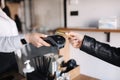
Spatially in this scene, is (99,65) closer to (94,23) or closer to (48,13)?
(94,23)

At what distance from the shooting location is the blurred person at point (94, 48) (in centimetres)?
92

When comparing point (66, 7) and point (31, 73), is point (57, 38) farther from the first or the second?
point (66, 7)

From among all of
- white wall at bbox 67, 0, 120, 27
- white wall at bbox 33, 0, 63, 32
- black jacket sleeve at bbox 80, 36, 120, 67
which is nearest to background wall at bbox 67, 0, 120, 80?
white wall at bbox 67, 0, 120, 27

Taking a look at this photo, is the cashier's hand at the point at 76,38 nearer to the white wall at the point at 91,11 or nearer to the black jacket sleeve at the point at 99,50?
the black jacket sleeve at the point at 99,50

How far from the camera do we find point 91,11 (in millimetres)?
1836

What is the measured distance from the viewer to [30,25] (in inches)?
87.9

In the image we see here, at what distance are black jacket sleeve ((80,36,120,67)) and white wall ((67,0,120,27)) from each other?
2.76 feet

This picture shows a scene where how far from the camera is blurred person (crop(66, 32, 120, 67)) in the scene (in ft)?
3.02

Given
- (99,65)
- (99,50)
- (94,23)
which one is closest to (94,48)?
(99,50)

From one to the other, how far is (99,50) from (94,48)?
0.03m

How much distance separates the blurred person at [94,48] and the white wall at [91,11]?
2.78 ft

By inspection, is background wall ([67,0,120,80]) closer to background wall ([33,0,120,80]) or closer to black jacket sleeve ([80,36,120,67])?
background wall ([33,0,120,80])

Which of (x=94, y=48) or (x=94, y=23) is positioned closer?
(x=94, y=48)

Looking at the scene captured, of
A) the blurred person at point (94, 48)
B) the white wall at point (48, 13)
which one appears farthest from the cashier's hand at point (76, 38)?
the white wall at point (48, 13)
